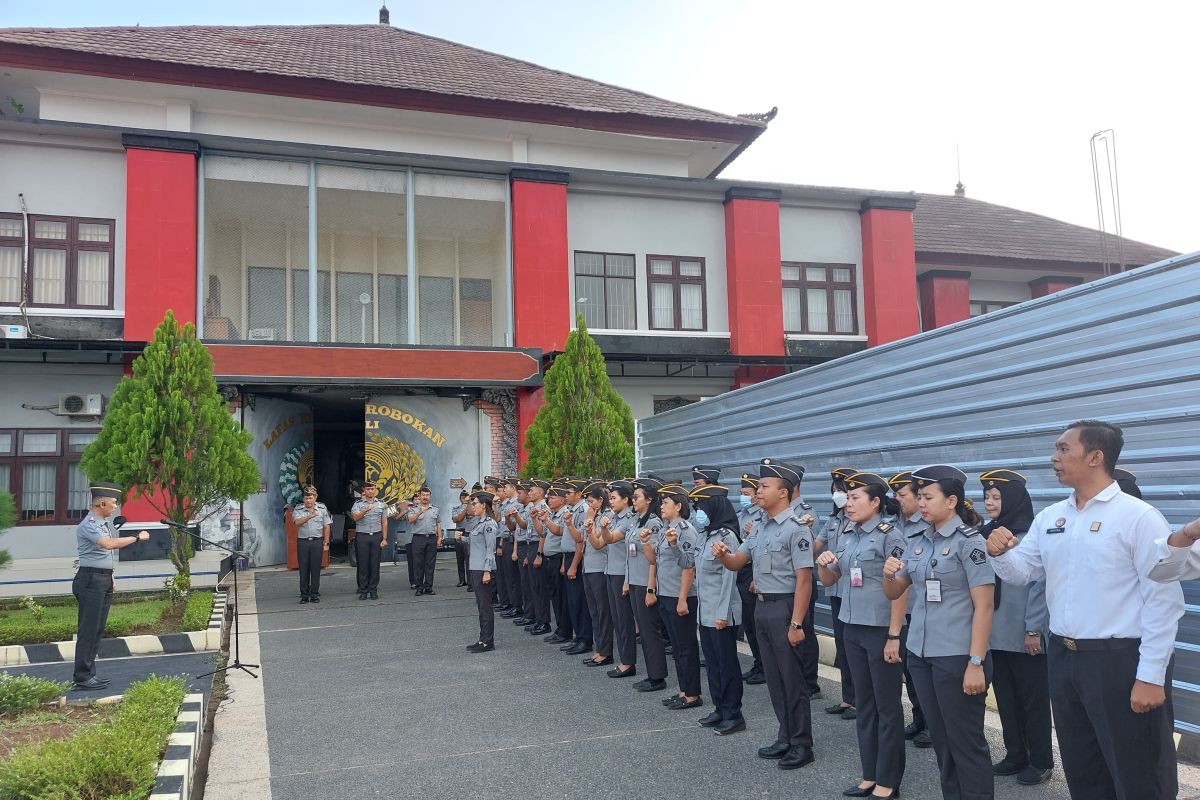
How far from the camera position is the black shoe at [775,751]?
552 centimetres

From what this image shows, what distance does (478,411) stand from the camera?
712 inches

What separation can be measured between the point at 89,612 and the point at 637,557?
5.13 meters

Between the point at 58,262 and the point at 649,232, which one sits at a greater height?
the point at 649,232

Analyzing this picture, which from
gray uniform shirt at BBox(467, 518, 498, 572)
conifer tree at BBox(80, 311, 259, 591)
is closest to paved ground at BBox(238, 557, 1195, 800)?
gray uniform shirt at BBox(467, 518, 498, 572)

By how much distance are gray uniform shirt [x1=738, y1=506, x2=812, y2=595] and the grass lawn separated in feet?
Result: 23.0

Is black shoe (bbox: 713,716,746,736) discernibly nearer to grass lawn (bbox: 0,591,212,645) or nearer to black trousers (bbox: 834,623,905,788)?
black trousers (bbox: 834,623,905,788)

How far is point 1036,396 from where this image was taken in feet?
19.8

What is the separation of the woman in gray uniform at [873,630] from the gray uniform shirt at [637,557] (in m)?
2.04

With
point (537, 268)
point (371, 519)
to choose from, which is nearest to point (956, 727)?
point (371, 519)

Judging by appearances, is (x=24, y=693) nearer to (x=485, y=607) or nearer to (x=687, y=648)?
(x=485, y=607)

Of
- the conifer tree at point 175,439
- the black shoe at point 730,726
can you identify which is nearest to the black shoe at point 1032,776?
the black shoe at point 730,726

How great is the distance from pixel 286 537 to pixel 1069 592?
1684cm

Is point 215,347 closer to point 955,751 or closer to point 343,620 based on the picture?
point 343,620

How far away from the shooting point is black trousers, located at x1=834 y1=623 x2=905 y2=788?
15.8ft
